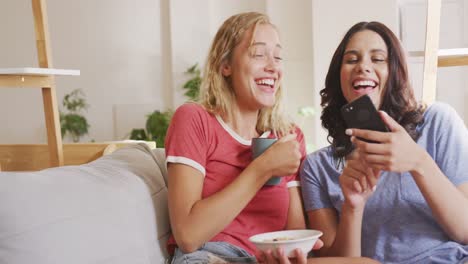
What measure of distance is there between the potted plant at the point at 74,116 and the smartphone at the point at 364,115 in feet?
16.5

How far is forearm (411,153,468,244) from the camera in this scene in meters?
1.46

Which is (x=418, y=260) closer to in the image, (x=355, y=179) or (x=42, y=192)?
(x=355, y=179)

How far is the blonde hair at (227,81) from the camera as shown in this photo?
177 cm

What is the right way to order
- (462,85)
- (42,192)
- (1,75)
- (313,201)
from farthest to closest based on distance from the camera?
(462,85) < (1,75) < (313,201) < (42,192)

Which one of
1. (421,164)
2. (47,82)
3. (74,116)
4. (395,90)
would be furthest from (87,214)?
(74,116)

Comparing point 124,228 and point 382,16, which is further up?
point 382,16

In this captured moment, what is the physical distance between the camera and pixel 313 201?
68.4 inches

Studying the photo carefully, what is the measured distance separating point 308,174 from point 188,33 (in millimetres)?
4343

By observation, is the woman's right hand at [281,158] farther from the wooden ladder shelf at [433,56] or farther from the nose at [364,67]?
the wooden ladder shelf at [433,56]

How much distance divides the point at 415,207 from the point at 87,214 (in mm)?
802

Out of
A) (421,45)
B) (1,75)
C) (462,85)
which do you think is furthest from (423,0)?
(1,75)

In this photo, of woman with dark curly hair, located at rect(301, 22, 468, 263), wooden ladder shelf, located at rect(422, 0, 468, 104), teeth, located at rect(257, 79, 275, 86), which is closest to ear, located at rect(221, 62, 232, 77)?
teeth, located at rect(257, 79, 275, 86)

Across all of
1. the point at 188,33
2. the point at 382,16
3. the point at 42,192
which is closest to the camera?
the point at 42,192

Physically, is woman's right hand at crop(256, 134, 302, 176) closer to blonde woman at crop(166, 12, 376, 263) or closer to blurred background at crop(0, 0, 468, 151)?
blonde woman at crop(166, 12, 376, 263)
